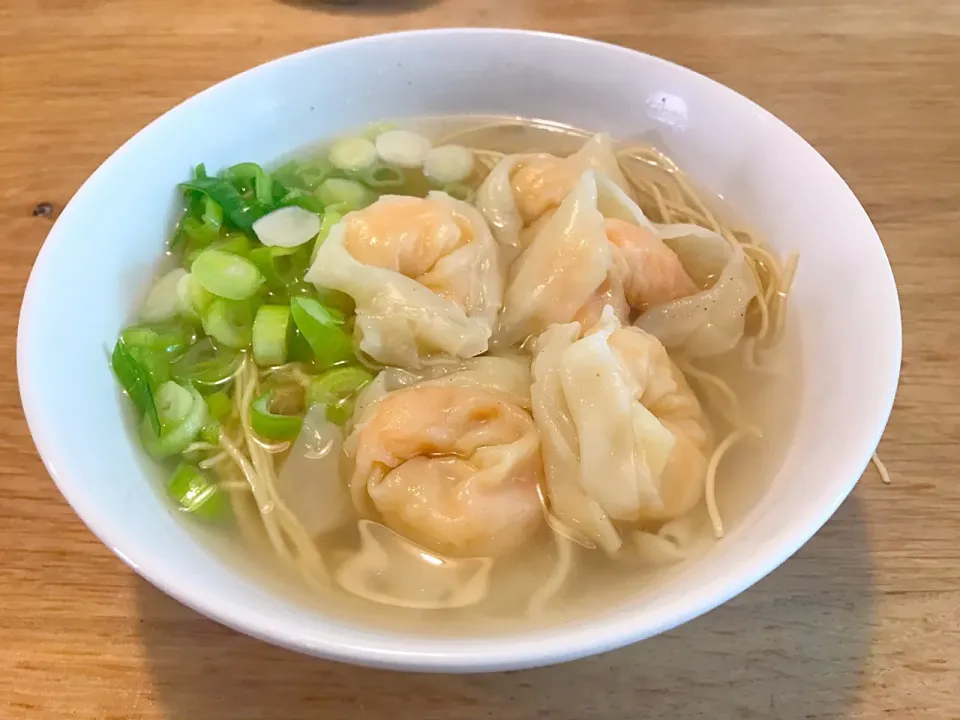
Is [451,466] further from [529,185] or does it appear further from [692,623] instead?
[529,185]

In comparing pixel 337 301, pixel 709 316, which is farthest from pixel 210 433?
pixel 709 316

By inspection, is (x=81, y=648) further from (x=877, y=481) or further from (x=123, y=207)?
(x=877, y=481)

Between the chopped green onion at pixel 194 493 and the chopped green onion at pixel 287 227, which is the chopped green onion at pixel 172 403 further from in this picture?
the chopped green onion at pixel 287 227

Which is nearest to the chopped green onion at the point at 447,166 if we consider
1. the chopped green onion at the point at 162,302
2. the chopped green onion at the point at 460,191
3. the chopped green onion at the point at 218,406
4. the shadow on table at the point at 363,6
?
the chopped green onion at the point at 460,191

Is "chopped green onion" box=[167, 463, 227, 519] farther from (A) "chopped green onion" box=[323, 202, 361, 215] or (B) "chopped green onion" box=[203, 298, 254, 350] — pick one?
(A) "chopped green onion" box=[323, 202, 361, 215]

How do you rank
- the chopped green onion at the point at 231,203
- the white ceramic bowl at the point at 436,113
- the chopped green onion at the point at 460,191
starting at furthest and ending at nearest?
the chopped green onion at the point at 460,191, the chopped green onion at the point at 231,203, the white ceramic bowl at the point at 436,113

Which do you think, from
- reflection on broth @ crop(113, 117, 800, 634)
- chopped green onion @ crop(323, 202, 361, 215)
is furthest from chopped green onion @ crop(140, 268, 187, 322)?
chopped green onion @ crop(323, 202, 361, 215)
